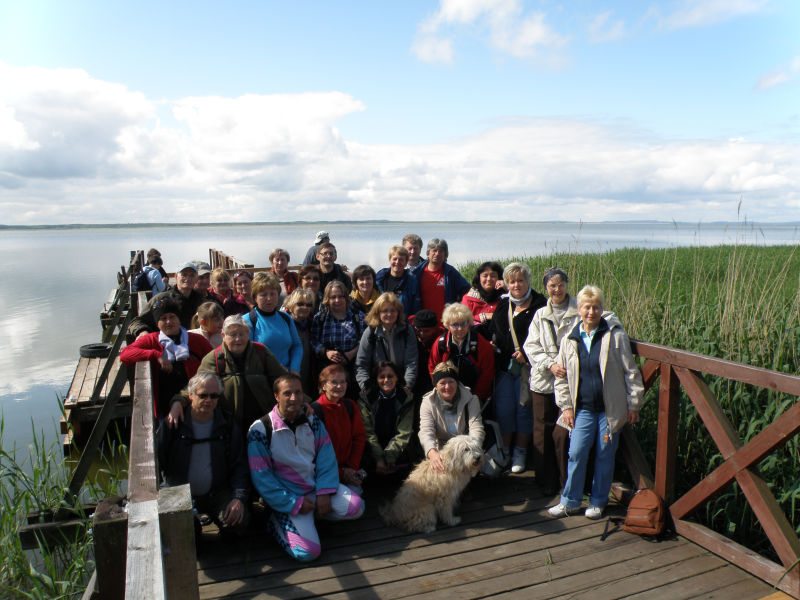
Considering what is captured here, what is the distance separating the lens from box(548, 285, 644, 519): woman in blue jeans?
13.4 feet

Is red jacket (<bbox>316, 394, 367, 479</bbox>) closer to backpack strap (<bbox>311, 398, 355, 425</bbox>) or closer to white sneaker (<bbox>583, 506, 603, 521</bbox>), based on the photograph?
backpack strap (<bbox>311, 398, 355, 425</bbox>)

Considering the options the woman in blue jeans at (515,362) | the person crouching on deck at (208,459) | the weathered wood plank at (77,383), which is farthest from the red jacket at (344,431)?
the weathered wood plank at (77,383)

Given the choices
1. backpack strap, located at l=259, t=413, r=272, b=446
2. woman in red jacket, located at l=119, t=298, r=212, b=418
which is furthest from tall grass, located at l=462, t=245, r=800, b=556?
woman in red jacket, located at l=119, t=298, r=212, b=418

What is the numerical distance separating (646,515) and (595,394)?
33.7 inches

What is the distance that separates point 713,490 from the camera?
12.1ft

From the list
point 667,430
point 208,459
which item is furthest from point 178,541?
point 667,430

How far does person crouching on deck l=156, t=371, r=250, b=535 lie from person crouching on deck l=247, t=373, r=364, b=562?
150mm

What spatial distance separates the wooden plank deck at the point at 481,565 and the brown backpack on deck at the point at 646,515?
75 mm

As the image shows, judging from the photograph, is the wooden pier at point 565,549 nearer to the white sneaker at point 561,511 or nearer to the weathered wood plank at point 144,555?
the white sneaker at point 561,511

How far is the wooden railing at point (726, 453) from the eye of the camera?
3.20 meters

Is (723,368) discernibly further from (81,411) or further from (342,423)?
(81,411)

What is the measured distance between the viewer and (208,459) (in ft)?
12.9

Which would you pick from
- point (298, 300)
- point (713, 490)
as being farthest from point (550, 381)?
point (298, 300)

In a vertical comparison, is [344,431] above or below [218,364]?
below
